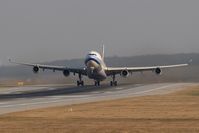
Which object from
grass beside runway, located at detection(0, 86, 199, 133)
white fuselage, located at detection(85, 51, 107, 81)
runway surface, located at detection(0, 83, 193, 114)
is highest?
white fuselage, located at detection(85, 51, 107, 81)

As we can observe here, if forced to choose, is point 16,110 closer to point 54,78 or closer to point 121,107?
point 121,107

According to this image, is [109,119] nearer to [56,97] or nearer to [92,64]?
[56,97]

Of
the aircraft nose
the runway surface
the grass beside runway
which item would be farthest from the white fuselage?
the grass beside runway

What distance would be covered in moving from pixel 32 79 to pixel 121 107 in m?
86.7

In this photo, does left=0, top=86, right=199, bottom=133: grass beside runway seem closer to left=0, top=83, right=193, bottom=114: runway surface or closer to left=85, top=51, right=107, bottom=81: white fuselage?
left=0, top=83, right=193, bottom=114: runway surface

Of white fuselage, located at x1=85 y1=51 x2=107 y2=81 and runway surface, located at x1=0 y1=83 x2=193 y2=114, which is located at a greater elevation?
white fuselage, located at x1=85 y1=51 x2=107 y2=81

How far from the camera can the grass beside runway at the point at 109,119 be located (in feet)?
115

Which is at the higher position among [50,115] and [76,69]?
[76,69]

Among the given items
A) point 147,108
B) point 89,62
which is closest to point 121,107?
point 147,108

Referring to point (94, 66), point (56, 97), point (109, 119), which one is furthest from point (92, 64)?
point (109, 119)

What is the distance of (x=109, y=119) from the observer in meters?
41.1

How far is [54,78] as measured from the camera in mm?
134000

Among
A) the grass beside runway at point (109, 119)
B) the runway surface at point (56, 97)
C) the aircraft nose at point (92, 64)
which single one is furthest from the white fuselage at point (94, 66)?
the grass beside runway at point (109, 119)

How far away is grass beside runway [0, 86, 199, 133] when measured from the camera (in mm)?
34938
